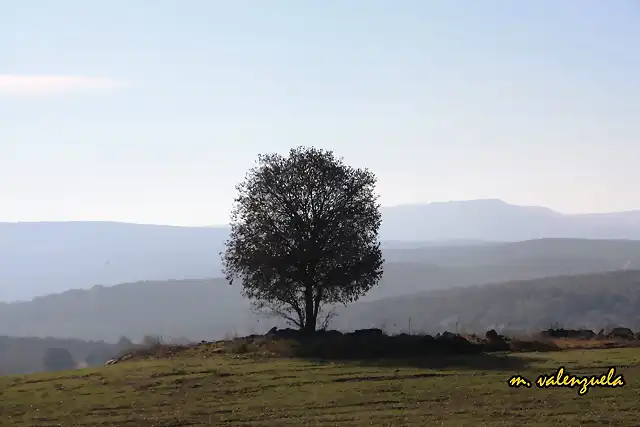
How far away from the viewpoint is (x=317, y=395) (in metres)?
29.8

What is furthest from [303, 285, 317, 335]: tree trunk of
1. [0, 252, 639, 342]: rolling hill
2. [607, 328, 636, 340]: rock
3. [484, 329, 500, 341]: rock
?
[0, 252, 639, 342]: rolling hill

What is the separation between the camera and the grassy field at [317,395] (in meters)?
25.4

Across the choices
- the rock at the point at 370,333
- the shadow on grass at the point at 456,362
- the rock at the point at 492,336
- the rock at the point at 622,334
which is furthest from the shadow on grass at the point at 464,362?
the rock at the point at 622,334

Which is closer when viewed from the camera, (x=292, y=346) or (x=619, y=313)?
(x=292, y=346)

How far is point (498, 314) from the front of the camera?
157625mm

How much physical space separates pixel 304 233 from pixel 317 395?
60.2ft

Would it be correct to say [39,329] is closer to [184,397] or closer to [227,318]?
[227,318]

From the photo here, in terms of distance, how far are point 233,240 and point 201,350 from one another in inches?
275

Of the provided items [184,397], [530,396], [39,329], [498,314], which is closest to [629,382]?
[530,396]

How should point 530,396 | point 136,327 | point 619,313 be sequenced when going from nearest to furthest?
1. point 530,396
2. point 619,313
3. point 136,327

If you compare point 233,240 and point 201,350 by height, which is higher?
point 233,240

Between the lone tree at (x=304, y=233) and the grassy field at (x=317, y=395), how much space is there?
803cm

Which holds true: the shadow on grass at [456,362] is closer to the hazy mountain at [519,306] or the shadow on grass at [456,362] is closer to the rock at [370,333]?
the rock at [370,333]

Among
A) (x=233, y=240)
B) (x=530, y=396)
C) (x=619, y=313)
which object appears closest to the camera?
(x=530, y=396)
